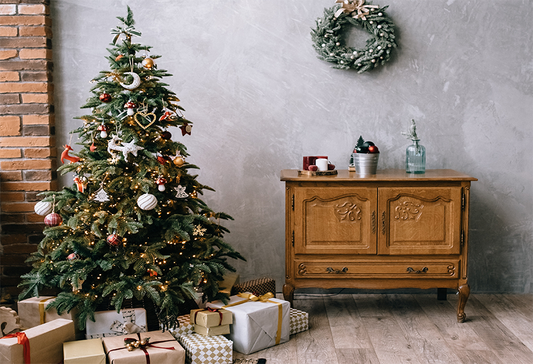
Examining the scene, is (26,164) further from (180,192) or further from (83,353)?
(83,353)

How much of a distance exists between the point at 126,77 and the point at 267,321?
1455mm

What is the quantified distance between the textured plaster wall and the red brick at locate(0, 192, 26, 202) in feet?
1.57

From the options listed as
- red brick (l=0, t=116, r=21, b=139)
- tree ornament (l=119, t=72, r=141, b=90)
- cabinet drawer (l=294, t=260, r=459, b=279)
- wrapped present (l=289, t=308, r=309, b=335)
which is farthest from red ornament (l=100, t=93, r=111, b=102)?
wrapped present (l=289, t=308, r=309, b=335)

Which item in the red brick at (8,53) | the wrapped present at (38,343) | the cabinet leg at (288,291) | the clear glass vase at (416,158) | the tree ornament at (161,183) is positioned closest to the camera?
the wrapped present at (38,343)

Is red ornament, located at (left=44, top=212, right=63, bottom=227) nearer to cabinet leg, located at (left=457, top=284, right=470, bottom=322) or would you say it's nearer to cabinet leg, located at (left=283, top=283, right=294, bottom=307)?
cabinet leg, located at (left=283, top=283, right=294, bottom=307)

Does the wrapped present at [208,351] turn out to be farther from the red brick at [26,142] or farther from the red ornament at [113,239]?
the red brick at [26,142]

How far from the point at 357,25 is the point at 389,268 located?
5.17 feet

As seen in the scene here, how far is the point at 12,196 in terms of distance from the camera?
3.32 m

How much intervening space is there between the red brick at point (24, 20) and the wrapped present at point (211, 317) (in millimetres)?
2100

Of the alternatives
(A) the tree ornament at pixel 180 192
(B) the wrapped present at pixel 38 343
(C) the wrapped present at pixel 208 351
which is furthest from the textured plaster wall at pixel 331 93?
(B) the wrapped present at pixel 38 343

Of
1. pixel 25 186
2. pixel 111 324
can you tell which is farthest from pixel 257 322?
pixel 25 186

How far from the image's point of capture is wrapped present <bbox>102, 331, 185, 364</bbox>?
7.35ft

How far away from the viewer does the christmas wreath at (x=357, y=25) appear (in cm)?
330

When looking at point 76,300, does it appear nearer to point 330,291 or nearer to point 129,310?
point 129,310
